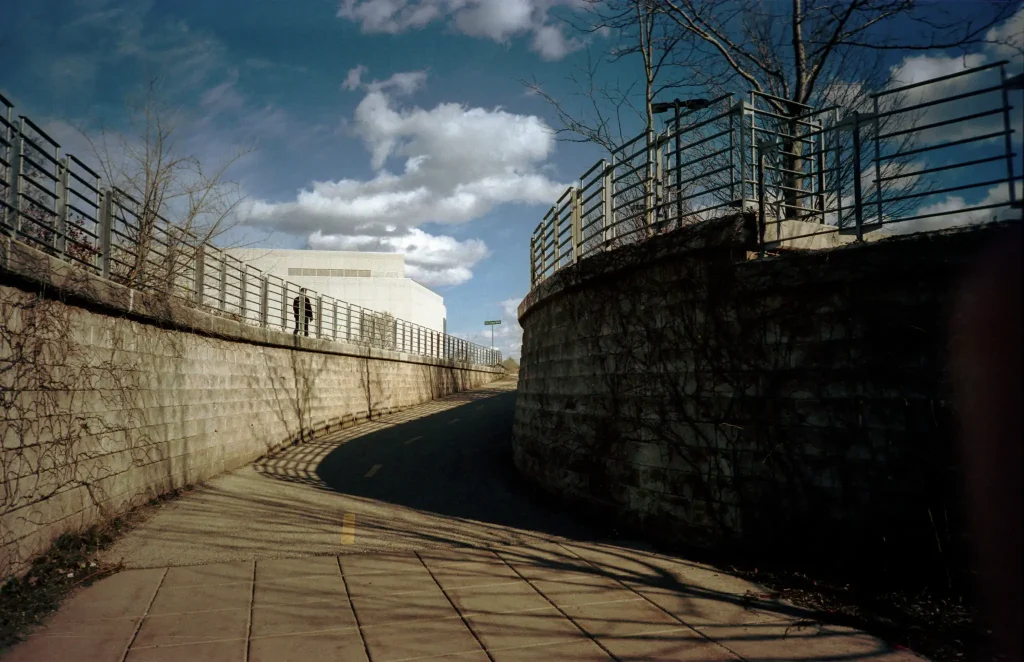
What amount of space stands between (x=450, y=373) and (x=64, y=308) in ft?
94.9

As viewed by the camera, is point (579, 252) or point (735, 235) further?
point (579, 252)

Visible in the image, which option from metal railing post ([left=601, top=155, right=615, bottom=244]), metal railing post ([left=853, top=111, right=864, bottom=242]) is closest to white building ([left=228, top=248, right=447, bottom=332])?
metal railing post ([left=601, top=155, right=615, bottom=244])

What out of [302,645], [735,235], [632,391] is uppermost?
[735,235]

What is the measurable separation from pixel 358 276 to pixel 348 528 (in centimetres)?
5605

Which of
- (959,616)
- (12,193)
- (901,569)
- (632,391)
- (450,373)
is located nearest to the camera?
(959,616)

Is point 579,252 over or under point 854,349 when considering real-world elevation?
over

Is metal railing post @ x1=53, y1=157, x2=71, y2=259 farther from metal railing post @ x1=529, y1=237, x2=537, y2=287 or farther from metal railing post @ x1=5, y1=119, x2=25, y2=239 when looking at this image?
metal railing post @ x1=529, y1=237, x2=537, y2=287

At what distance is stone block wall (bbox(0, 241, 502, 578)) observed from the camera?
564cm

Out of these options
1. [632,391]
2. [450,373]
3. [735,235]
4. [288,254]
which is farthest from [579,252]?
[288,254]

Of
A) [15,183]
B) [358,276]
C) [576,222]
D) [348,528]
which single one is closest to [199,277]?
[15,183]

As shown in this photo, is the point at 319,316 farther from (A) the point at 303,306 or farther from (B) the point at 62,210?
(B) the point at 62,210

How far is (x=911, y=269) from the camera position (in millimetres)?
5363

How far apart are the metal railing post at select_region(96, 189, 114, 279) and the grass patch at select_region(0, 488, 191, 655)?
323cm

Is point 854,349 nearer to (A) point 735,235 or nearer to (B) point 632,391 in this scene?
(A) point 735,235
